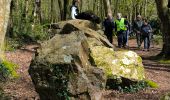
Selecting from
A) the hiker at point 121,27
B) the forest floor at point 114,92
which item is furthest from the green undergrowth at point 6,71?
the hiker at point 121,27

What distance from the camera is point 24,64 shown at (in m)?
15.6

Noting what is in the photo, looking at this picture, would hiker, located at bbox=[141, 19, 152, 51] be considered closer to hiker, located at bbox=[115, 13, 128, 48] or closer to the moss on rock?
hiker, located at bbox=[115, 13, 128, 48]

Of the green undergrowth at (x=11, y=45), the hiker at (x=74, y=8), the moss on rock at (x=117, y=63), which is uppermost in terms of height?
the hiker at (x=74, y=8)

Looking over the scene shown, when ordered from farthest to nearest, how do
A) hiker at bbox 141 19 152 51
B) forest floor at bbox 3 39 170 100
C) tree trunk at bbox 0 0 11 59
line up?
hiker at bbox 141 19 152 51
tree trunk at bbox 0 0 11 59
forest floor at bbox 3 39 170 100

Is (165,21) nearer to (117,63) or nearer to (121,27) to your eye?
(121,27)

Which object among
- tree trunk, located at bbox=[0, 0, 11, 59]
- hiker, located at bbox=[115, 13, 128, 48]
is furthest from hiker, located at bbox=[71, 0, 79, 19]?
tree trunk, located at bbox=[0, 0, 11, 59]

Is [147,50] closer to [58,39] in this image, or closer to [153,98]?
[153,98]

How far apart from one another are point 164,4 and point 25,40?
9.95 m

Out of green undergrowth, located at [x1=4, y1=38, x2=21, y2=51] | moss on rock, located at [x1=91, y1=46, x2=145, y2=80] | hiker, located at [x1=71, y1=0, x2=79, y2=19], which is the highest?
hiker, located at [x1=71, y1=0, x2=79, y2=19]

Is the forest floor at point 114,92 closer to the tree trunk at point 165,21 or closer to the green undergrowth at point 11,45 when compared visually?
the tree trunk at point 165,21

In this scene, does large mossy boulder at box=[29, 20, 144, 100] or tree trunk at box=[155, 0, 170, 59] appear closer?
large mossy boulder at box=[29, 20, 144, 100]

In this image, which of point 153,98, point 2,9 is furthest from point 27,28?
point 153,98

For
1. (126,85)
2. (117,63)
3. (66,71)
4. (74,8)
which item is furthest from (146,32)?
(66,71)

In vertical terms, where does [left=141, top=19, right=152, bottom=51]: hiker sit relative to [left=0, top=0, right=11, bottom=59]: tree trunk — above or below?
below
